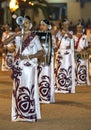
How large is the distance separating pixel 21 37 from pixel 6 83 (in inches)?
253

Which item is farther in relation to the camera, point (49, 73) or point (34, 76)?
point (49, 73)

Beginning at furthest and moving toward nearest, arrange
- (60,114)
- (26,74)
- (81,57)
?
(81,57)
(60,114)
(26,74)

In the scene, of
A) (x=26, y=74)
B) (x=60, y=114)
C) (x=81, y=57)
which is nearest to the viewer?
(x=26, y=74)

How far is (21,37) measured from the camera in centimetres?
846

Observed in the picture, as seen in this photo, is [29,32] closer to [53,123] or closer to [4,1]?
[53,123]

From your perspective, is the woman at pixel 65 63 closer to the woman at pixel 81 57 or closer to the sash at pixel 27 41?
the woman at pixel 81 57

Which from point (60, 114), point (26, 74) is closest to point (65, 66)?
point (60, 114)

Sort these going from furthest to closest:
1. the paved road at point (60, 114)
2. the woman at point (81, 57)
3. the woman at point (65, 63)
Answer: the woman at point (81, 57)
the woman at point (65, 63)
the paved road at point (60, 114)

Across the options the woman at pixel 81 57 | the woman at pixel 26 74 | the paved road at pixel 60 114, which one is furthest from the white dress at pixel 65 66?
the woman at pixel 26 74

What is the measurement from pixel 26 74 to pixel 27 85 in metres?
0.19

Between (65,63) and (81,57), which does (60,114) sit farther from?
(81,57)

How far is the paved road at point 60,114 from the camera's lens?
8367 millimetres

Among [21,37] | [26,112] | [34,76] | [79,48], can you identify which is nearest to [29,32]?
[21,37]

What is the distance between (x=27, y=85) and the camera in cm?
847
